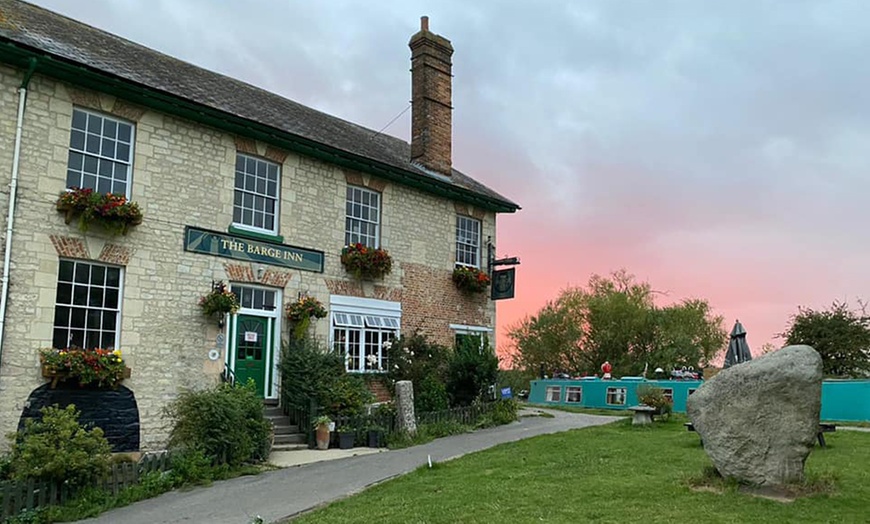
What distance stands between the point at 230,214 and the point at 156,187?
1.68m

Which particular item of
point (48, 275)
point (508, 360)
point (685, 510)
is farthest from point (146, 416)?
point (508, 360)

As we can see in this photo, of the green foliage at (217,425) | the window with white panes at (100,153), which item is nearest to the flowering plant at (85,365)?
the green foliage at (217,425)

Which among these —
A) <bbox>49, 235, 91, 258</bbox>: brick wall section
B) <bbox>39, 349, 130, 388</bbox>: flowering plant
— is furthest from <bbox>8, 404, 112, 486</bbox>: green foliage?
<bbox>49, 235, 91, 258</bbox>: brick wall section

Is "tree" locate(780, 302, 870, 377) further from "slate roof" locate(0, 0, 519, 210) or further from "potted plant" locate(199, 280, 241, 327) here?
"potted plant" locate(199, 280, 241, 327)

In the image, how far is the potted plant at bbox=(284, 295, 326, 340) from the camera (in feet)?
51.5

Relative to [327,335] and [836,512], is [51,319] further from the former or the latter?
[836,512]

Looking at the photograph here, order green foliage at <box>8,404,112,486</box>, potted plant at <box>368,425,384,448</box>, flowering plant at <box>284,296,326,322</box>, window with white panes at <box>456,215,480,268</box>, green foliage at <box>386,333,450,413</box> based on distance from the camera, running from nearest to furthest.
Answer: green foliage at <box>8,404,112,486</box>, potted plant at <box>368,425,384,448</box>, flowering plant at <box>284,296,326,322</box>, green foliage at <box>386,333,450,413</box>, window with white panes at <box>456,215,480,268</box>

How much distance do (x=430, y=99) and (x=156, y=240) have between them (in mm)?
9938

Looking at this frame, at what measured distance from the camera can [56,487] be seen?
32.6 ft

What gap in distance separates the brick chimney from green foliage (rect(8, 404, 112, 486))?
12.7 m

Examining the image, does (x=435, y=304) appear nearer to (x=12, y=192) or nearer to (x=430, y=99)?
(x=430, y=99)

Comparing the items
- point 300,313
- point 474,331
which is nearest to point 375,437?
point 300,313

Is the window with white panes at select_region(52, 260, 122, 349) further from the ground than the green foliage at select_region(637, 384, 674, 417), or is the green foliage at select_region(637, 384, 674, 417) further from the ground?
the window with white panes at select_region(52, 260, 122, 349)

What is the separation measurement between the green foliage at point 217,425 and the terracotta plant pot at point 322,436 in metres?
1.80
